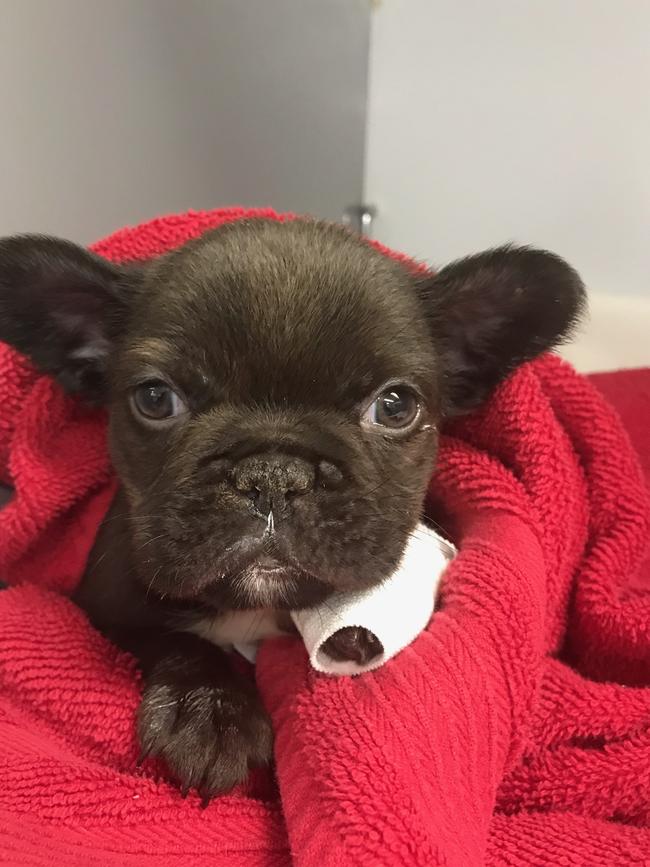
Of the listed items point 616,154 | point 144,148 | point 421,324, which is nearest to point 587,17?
point 616,154

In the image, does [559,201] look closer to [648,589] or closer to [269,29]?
[269,29]

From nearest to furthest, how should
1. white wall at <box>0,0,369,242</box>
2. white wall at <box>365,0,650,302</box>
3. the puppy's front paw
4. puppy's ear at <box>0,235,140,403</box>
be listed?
1. the puppy's front paw
2. puppy's ear at <box>0,235,140,403</box>
3. white wall at <box>0,0,369,242</box>
4. white wall at <box>365,0,650,302</box>

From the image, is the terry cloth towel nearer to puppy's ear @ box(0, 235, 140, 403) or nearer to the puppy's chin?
the puppy's chin

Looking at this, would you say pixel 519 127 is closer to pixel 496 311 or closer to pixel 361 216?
pixel 361 216

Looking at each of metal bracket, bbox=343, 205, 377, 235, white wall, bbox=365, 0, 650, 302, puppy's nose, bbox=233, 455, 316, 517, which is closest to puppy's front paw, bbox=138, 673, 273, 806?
puppy's nose, bbox=233, 455, 316, 517

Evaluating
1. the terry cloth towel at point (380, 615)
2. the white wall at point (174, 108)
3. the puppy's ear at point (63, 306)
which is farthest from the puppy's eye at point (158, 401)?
the white wall at point (174, 108)

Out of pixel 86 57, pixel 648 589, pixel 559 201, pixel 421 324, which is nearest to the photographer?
pixel 421 324

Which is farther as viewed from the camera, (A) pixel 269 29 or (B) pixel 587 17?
(A) pixel 269 29
